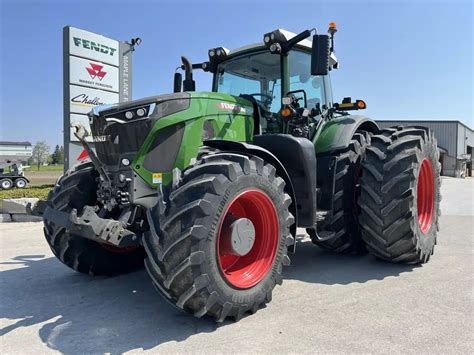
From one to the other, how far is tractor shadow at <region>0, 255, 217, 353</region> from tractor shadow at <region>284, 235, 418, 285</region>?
1736 mm

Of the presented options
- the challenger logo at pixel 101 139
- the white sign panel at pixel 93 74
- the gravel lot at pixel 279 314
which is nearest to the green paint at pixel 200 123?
the challenger logo at pixel 101 139

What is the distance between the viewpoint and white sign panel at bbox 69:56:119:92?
12.4 meters

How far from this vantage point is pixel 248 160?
3.54 meters

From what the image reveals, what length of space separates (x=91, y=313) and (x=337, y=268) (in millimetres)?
3001

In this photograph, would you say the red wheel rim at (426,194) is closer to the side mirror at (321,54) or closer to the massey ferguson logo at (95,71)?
the side mirror at (321,54)

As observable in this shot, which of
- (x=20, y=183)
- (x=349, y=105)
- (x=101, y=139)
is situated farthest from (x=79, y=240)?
(x=20, y=183)

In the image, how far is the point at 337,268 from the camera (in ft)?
16.8

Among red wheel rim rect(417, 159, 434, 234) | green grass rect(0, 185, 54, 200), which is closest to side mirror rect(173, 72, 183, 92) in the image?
red wheel rim rect(417, 159, 434, 234)

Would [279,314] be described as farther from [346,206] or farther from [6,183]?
[6,183]

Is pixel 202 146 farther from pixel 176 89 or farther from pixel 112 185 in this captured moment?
pixel 176 89

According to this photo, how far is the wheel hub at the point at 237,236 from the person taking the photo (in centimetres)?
347

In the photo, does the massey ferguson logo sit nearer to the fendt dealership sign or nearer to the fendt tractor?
the fendt dealership sign

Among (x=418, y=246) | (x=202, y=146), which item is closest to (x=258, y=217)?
(x=202, y=146)

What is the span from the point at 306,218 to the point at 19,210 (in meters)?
7.92
